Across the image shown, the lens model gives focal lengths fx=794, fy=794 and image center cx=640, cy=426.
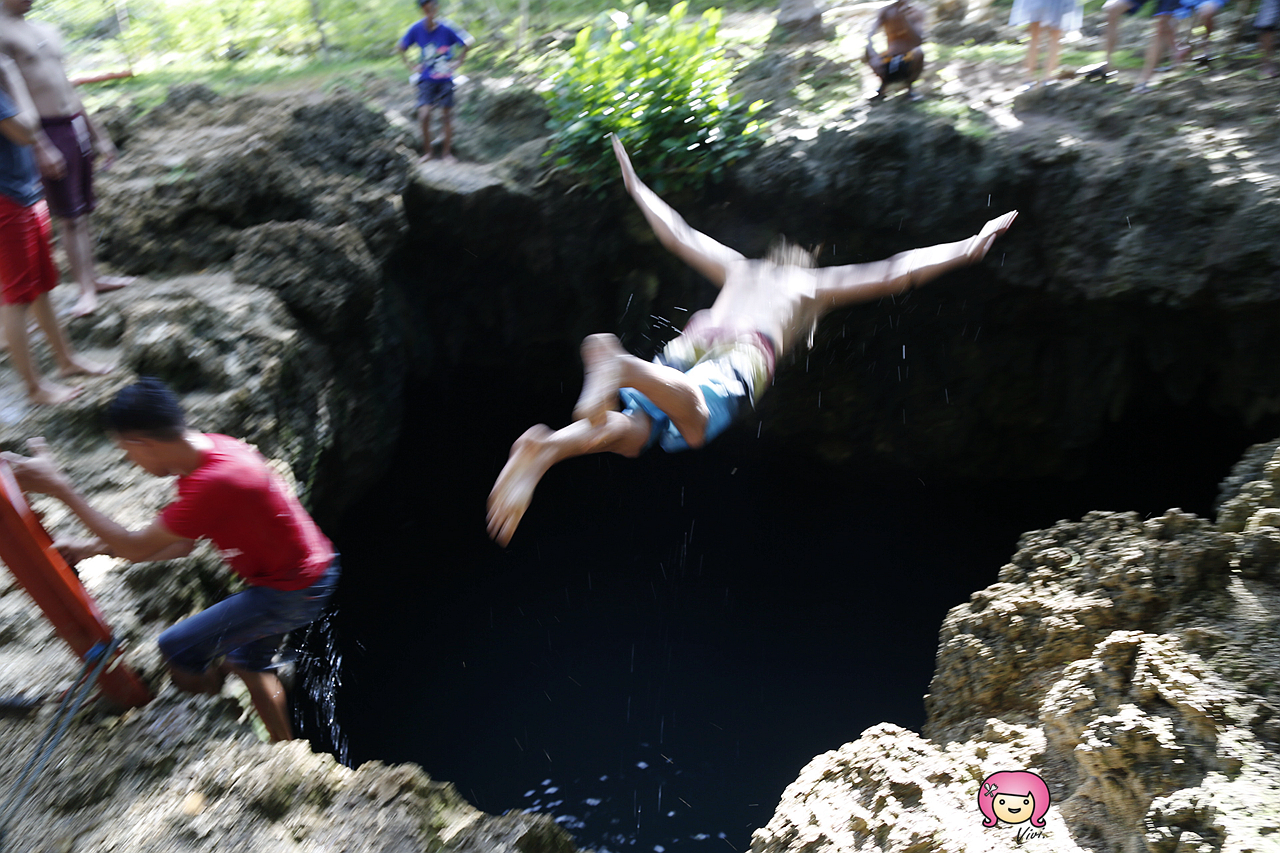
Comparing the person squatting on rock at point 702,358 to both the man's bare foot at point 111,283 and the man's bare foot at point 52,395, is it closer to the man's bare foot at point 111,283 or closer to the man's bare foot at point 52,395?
the man's bare foot at point 52,395

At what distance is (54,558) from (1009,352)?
22.5 feet

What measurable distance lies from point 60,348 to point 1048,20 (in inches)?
278

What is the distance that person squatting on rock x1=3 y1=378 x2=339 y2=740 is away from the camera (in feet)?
7.67

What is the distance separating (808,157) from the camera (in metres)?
6.22

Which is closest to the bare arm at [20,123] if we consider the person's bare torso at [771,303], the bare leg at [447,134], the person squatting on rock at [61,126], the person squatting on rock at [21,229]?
the person squatting on rock at [21,229]

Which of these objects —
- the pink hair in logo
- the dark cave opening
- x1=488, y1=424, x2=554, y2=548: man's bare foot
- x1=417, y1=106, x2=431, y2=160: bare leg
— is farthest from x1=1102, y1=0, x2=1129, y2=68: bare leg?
x1=488, y1=424, x2=554, y2=548: man's bare foot

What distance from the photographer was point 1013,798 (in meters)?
2.64

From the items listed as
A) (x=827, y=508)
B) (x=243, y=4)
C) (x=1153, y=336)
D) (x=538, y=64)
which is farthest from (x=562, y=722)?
(x=243, y=4)

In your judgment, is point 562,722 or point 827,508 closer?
point 562,722

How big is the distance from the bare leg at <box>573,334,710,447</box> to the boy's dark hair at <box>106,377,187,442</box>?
124 cm

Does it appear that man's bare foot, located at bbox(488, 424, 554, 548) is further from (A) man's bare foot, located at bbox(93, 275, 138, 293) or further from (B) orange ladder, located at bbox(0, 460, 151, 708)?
(A) man's bare foot, located at bbox(93, 275, 138, 293)

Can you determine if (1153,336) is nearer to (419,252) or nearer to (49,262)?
(419,252)

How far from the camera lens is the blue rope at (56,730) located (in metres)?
2.14

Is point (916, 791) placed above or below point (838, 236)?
below
